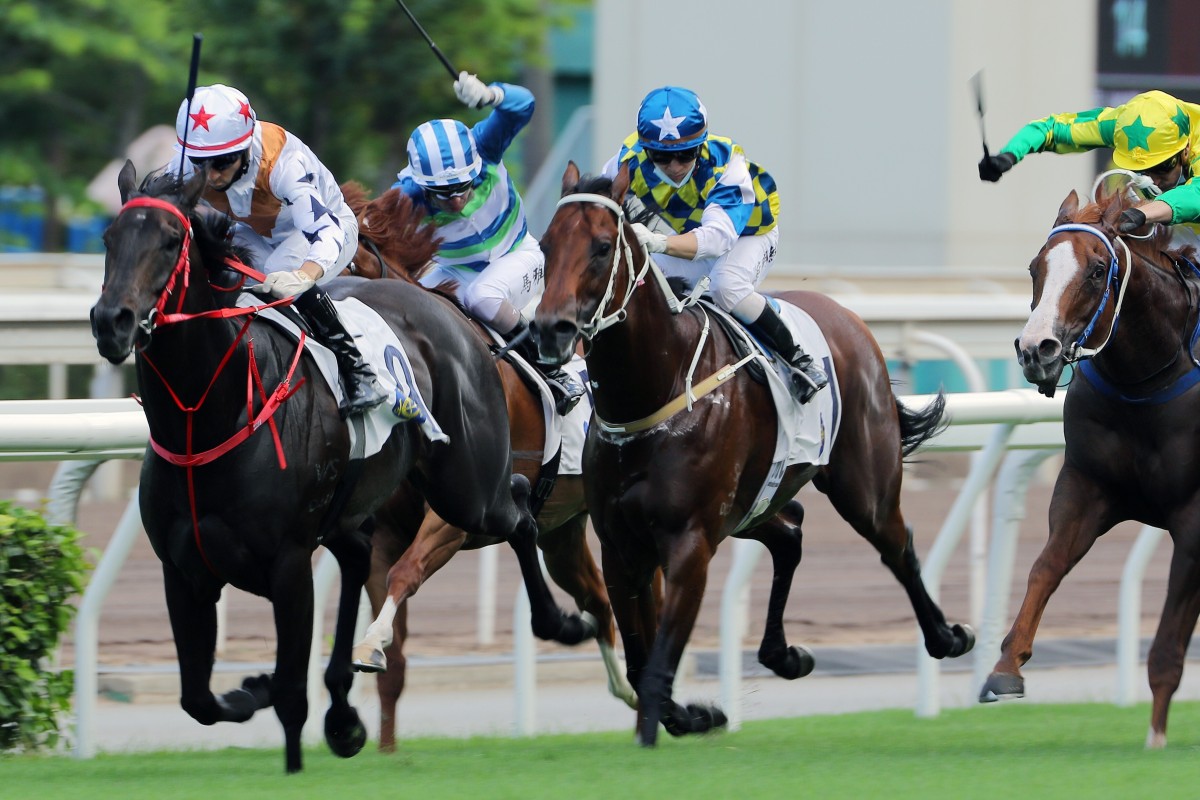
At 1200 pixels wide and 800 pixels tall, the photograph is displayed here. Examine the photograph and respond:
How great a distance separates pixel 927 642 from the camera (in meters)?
6.64

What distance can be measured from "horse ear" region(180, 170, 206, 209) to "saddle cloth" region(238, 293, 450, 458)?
0.43 meters

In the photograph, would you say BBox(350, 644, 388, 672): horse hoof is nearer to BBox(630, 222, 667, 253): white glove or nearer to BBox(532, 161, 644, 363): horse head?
BBox(532, 161, 644, 363): horse head

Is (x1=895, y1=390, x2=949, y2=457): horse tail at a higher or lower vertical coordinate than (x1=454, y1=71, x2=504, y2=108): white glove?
lower

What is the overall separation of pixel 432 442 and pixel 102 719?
187 cm

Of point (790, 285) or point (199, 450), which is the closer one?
point (199, 450)

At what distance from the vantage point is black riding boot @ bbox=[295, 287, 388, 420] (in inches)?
210

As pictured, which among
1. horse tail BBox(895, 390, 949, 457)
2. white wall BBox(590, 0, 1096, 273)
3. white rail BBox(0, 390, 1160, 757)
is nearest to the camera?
white rail BBox(0, 390, 1160, 757)

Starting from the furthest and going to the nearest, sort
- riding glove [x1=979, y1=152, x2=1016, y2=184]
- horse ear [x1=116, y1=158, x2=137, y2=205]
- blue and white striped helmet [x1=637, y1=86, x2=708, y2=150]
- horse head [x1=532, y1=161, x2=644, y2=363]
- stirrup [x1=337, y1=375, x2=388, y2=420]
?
riding glove [x1=979, y1=152, x2=1016, y2=184]
blue and white striped helmet [x1=637, y1=86, x2=708, y2=150]
stirrup [x1=337, y1=375, x2=388, y2=420]
horse head [x1=532, y1=161, x2=644, y2=363]
horse ear [x1=116, y1=158, x2=137, y2=205]

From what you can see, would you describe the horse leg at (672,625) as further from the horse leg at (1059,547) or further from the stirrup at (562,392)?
the stirrup at (562,392)

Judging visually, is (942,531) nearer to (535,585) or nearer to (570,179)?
(535,585)

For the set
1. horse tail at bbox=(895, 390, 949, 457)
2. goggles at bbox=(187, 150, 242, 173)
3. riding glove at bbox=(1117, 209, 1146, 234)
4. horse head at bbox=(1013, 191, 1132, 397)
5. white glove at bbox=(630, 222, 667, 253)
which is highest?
goggles at bbox=(187, 150, 242, 173)

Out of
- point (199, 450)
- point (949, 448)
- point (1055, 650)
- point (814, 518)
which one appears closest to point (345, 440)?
point (199, 450)

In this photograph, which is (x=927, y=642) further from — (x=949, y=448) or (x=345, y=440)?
(x=345, y=440)

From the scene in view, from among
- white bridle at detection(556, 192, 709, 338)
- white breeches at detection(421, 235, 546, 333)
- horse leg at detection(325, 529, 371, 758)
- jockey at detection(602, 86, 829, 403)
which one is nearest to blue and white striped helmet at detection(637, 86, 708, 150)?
jockey at detection(602, 86, 829, 403)
